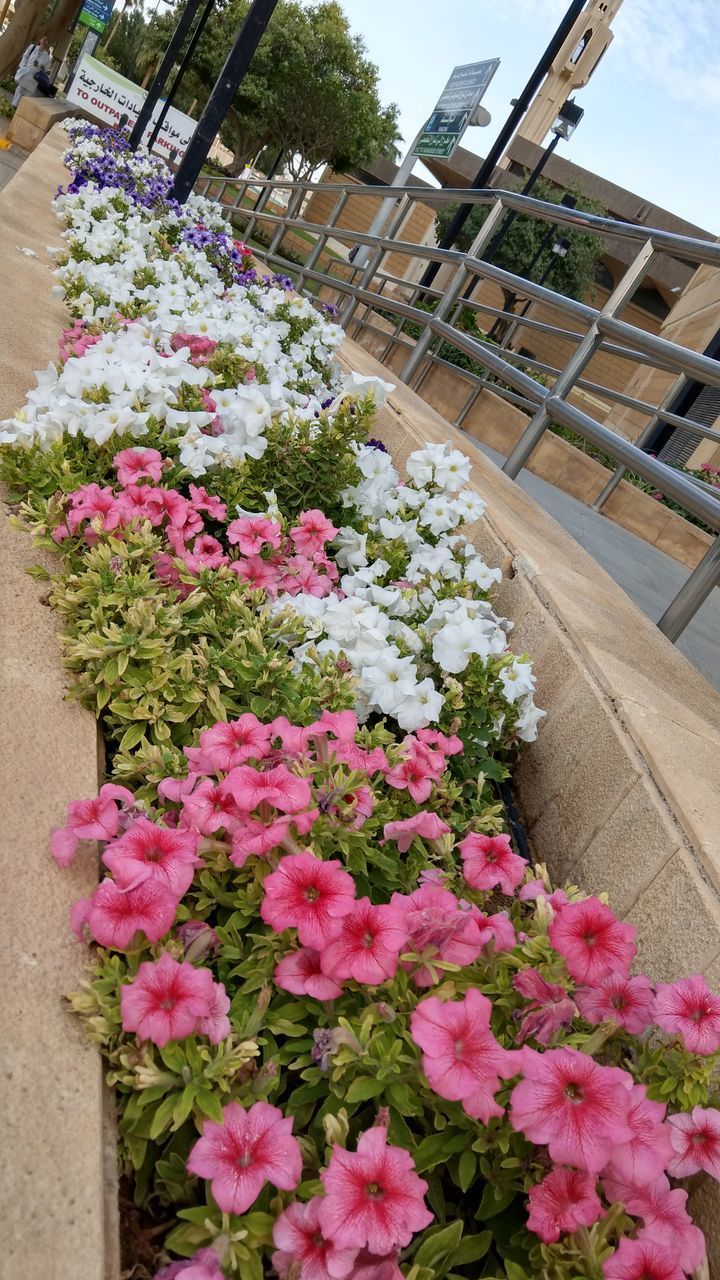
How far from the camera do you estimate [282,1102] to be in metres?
1.27

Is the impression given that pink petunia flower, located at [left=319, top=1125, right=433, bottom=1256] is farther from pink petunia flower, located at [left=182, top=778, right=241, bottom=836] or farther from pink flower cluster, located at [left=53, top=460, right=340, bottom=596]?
pink flower cluster, located at [left=53, top=460, right=340, bottom=596]

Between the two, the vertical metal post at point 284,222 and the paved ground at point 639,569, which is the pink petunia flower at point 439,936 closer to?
the paved ground at point 639,569

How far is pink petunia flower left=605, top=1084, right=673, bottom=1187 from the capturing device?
1.02m

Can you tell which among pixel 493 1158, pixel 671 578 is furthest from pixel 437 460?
pixel 671 578

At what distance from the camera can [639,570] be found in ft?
15.0

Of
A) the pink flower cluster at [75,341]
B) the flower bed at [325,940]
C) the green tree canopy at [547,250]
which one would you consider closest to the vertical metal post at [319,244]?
the pink flower cluster at [75,341]

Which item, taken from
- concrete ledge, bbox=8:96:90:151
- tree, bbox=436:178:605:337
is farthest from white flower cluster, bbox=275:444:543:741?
tree, bbox=436:178:605:337

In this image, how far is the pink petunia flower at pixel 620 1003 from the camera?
4.08 ft

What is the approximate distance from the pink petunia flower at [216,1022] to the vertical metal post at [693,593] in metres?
1.69

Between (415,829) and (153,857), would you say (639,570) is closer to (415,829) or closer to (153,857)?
(415,829)

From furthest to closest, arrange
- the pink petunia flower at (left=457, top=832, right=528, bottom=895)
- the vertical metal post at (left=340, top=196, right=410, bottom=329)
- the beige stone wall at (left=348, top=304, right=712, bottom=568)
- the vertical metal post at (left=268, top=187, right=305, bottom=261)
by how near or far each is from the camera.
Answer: the vertical metal post at (left=268, top=187, right=305, bottom=261), the beige stone wall at (left=348, top=304, right=712, bottom=568), the vertical metal post at (left=340, top=196, right=410, bottom=329), the pink petunia flower at (left=457, top=832, right=528, bottom=895)

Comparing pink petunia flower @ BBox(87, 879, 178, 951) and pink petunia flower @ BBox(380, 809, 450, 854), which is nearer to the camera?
pink petunia flower @ BBox(87, 879, 178, 951)

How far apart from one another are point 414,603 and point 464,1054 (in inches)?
55.5

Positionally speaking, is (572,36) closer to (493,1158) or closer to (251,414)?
(251,414)
